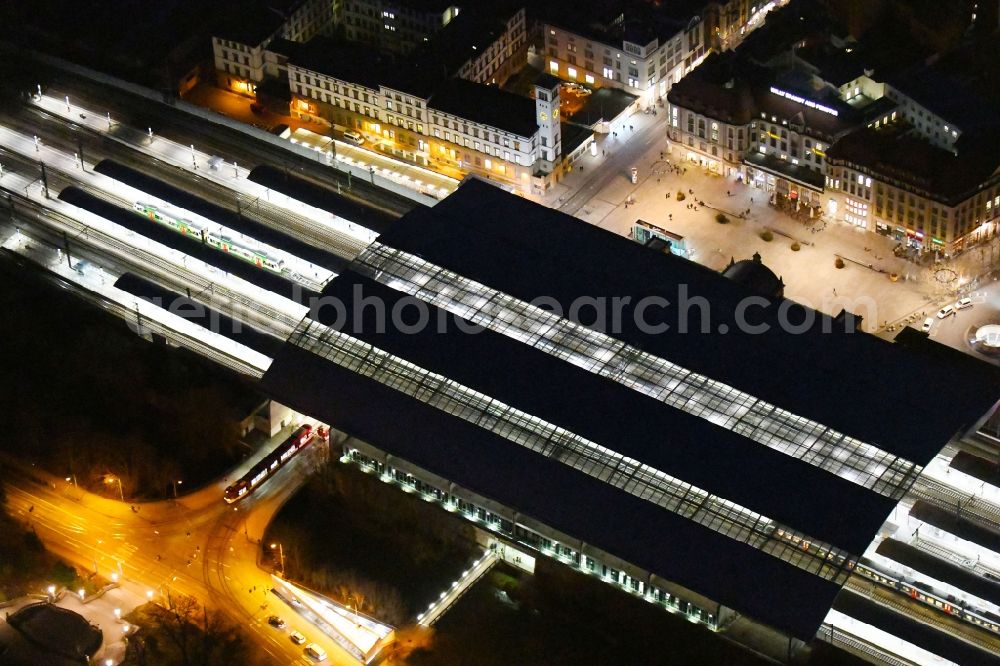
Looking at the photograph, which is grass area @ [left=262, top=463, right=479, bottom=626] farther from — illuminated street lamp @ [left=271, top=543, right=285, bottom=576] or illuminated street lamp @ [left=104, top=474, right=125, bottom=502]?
illuminated street lamp @ [left=104, top=474, right=125, bottom=502]

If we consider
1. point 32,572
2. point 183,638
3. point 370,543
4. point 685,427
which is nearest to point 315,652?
point 183,638

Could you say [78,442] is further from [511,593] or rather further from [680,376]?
[680,376]

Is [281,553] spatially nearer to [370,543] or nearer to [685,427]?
[370,543]

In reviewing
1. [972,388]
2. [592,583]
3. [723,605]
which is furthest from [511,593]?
[972,388]

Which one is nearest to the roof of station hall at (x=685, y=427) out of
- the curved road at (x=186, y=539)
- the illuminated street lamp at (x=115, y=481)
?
the curved road at (x=186, y=539)

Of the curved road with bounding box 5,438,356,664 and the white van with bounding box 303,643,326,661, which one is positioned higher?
the curved road with bounding box 5,438,356,664

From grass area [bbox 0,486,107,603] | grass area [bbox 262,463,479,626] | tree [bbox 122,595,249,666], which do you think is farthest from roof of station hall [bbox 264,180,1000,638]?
grass area [bbox 0,486,107,603]
